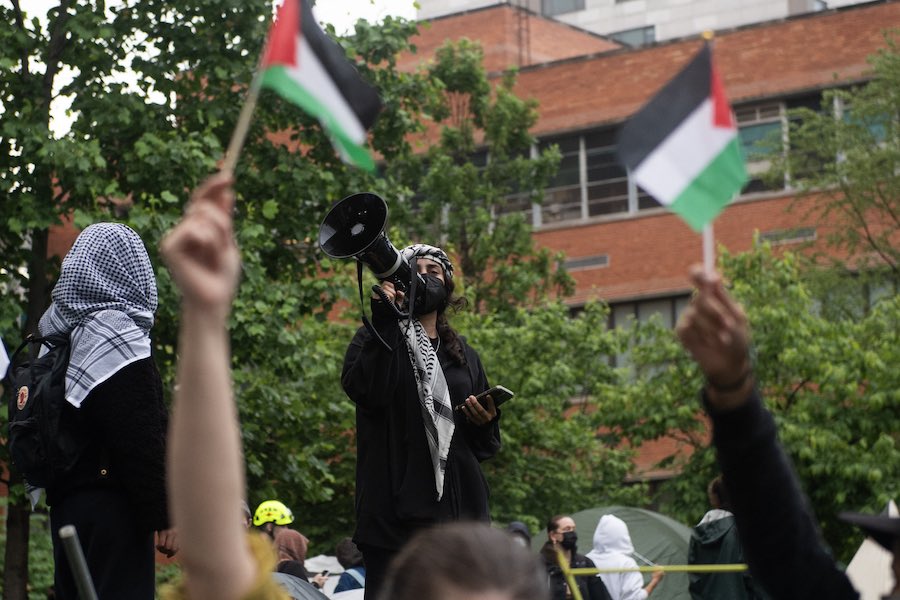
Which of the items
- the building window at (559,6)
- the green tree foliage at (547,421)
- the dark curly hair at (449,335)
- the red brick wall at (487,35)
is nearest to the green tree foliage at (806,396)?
the green tree foliage at (547,421)

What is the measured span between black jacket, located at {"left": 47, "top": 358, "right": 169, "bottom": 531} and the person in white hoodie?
766cm

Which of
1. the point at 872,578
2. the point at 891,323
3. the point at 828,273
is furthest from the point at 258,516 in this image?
the point at 828,273

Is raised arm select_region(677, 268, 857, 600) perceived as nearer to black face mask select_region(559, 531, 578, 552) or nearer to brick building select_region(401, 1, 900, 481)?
black face mask select_region(559, 531, 578, 552)

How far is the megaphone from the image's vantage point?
656 cm

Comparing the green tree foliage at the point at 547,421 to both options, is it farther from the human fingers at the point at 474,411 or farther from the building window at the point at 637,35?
the building window at the point at 637,35

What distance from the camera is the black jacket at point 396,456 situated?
652cm

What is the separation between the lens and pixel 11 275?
19672mm

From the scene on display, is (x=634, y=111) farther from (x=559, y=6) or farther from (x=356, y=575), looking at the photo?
(x=356, y=575)

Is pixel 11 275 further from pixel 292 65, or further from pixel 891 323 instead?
pixel 292 65

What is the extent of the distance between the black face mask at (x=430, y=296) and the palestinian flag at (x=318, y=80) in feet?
11.0

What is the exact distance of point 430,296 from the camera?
684 centimetres

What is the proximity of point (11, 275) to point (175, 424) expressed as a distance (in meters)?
18.0

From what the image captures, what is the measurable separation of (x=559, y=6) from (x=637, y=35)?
158 inches

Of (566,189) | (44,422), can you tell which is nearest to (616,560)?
(44,422)
